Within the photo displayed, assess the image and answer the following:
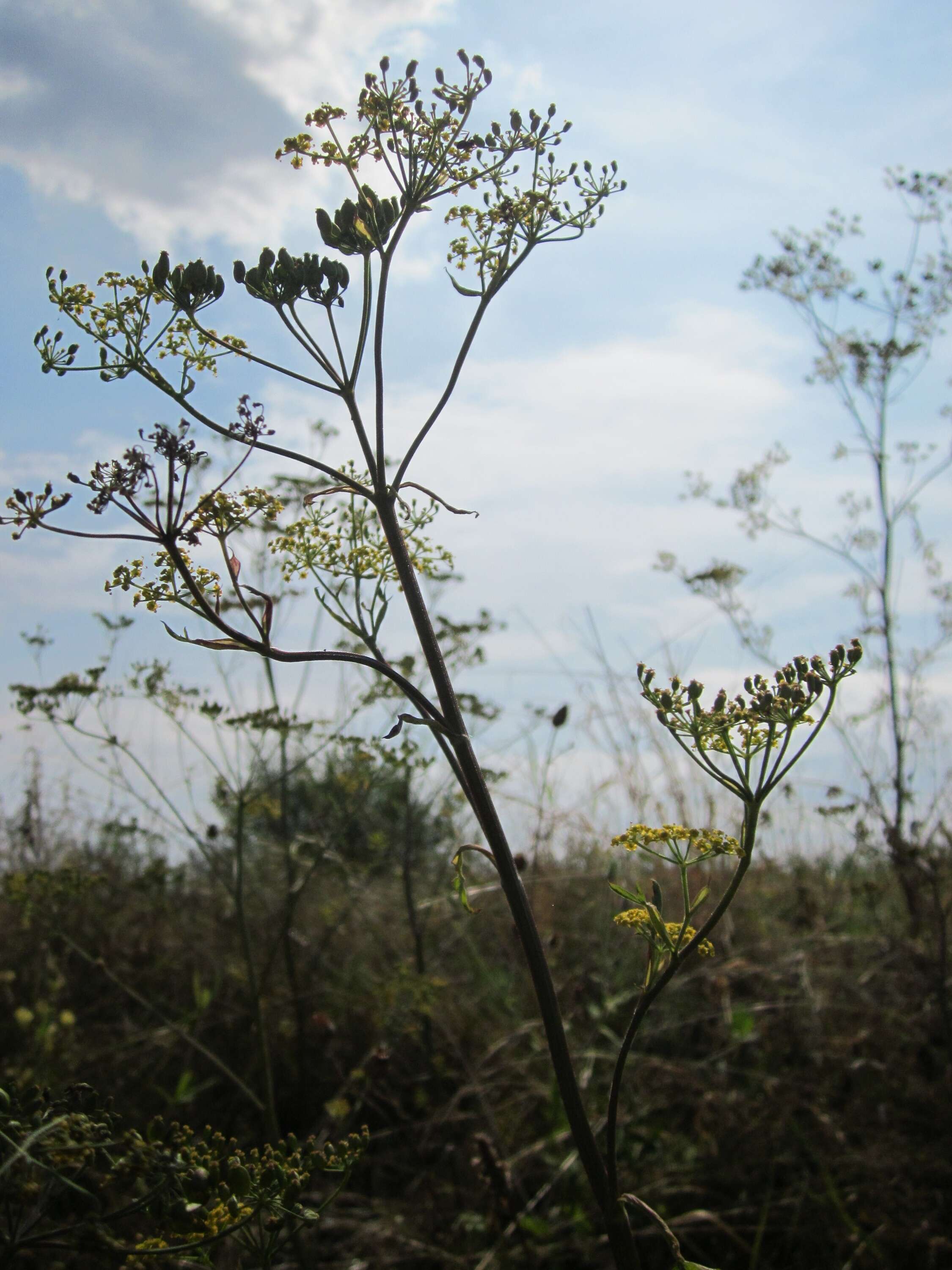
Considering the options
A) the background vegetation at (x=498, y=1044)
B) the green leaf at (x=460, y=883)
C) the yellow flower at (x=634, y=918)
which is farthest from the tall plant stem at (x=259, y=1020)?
the yellow flower at (x=634, y=918)

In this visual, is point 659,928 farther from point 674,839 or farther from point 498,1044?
point 498,1044

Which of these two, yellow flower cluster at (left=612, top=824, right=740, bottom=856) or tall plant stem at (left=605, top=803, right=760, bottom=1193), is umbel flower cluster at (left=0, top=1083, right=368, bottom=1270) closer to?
tall plant stem at (left=605, top=803, right=760, bottom=1193)

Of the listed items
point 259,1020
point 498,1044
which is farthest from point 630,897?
point 498,1044

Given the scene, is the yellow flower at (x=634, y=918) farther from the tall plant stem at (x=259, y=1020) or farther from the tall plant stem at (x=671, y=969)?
the tall plant stem at (x=259, y=1020)

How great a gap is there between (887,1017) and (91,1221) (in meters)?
4.49

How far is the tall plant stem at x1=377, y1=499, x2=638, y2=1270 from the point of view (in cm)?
141

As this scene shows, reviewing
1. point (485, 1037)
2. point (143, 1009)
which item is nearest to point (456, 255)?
point (485, 1037)

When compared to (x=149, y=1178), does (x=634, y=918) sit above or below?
above

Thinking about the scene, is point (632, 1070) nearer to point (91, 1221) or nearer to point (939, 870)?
point (939, 870)

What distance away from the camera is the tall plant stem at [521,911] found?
141cm

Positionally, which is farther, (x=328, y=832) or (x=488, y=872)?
(x=488, y=872)

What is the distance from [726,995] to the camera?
5031mm

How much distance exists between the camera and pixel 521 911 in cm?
146

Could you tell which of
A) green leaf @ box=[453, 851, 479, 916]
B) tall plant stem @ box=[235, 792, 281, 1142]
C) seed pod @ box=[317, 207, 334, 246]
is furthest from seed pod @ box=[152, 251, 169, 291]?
tall plant stem @ box=[235, 792, 281, 1142]
